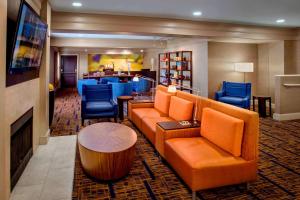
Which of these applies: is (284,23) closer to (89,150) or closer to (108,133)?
(108,133)

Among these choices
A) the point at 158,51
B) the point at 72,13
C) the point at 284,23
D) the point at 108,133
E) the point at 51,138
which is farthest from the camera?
the point at 158,51

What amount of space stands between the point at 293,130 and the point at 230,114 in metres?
3.14

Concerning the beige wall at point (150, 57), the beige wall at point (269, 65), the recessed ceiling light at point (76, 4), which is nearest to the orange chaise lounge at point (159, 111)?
the recessed ceiling light at point (76, 4)

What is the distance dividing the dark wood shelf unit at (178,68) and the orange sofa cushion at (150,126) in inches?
167

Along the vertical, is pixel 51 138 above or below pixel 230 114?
below

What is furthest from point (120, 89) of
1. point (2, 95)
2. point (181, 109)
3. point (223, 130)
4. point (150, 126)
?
point (2, 95)

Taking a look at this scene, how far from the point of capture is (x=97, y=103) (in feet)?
20.2

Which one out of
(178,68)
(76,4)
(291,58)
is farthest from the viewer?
(178,68)

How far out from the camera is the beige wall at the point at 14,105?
6.83ft

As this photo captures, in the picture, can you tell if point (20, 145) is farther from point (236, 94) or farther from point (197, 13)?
point (236, 94)

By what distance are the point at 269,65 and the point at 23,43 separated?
7.80m

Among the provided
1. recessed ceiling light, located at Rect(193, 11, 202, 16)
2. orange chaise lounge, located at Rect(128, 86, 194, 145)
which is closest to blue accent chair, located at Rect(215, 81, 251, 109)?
orange chaise lounge, located at Rect(128, 86, 194, 145)

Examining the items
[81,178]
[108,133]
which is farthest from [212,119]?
[81,178]

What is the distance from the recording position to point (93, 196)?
260 centimetres
